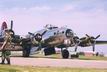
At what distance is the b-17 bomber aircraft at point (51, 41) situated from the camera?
52.7 m

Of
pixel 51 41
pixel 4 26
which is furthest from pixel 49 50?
pixel 4 26

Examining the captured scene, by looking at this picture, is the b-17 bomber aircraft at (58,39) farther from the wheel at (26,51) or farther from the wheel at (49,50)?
the wheel at (26,51)

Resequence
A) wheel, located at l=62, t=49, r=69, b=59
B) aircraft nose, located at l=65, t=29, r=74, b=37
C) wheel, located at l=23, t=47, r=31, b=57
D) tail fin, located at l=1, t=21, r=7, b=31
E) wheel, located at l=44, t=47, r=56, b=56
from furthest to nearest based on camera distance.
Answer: wheel, located at l=23, t=47, r=31, b=57 < wheel, located at l=44, t=47, r=56, b=56 < tail fin, located at l=1, t=21, r=7, b=31 < aircraft nose, located at l=65, t=29, r=74, b=37 < wheel, located at l=62, t=49, r=69, b=59

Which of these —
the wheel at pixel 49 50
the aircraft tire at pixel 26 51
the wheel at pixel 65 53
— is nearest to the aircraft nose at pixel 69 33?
the wheel at pixel 65 53

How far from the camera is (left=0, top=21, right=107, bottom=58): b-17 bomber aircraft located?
52656 millimetres

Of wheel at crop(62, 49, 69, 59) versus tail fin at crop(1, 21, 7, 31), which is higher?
tail fin at crop(1, 21, 7, 31)

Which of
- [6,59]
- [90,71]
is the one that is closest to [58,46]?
[6,59]

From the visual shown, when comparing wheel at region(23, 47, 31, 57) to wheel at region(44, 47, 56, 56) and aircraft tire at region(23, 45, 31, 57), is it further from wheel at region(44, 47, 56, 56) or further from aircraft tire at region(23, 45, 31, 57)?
wheel at region(44, 47, 56, 56)

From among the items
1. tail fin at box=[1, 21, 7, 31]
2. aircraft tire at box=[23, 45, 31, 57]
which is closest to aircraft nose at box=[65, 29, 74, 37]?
aircraft tire at box=[23, 45, 31, 57]

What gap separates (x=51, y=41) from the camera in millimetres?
54750

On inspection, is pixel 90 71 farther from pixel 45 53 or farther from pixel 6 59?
pixel 45 53

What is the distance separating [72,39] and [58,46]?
3308 millimetres

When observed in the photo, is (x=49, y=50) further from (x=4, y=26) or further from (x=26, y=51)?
(x=4, y=26)

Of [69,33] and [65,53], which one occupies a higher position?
[69,33]
